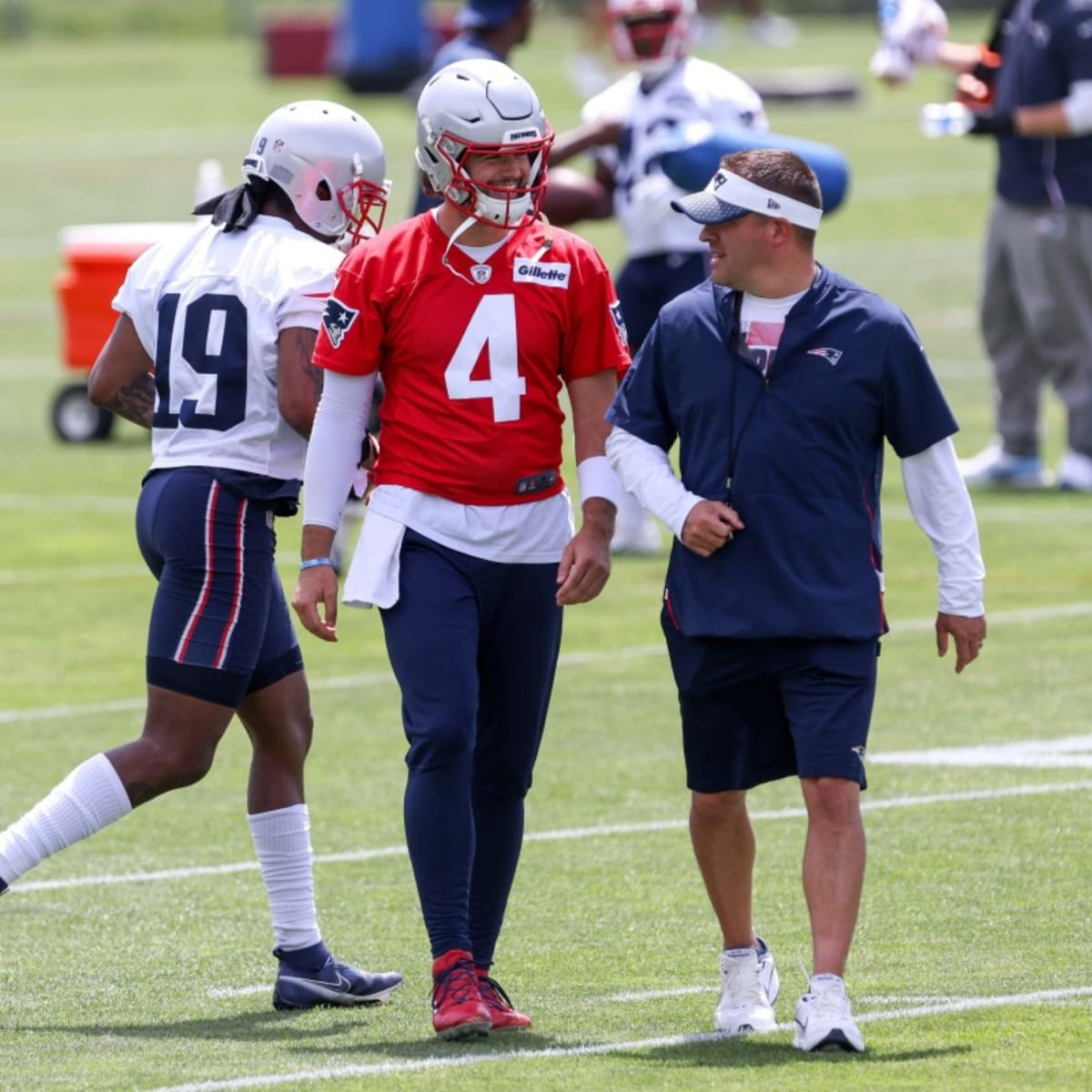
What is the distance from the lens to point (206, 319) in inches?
268

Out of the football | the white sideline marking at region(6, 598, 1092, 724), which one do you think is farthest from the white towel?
the football

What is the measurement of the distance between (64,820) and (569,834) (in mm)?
2472

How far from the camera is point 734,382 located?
627 cm

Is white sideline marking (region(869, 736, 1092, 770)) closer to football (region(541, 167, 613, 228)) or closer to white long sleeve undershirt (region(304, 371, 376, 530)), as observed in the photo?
white long sleeve undershirt (region(304, 371, 376, 530))

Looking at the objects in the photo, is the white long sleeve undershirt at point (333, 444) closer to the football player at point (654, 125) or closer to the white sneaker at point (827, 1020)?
the white sneaker at point (827, 1020)

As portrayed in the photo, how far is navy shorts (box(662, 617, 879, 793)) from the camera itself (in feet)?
20.3

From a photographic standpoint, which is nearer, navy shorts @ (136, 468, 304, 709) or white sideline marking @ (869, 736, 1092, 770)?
navy shorts @ (136, 468, 304, 709)

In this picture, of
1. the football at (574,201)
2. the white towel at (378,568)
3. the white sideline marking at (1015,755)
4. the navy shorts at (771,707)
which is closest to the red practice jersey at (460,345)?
the white towel at (378,568)

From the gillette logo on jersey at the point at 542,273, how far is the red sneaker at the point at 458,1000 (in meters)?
1.49

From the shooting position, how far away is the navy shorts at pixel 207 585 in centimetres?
669

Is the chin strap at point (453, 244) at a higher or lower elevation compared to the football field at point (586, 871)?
higher

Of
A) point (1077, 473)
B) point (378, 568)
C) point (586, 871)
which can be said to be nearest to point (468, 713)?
point (378, 568)

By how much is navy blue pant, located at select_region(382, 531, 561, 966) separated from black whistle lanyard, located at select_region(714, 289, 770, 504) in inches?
20.5

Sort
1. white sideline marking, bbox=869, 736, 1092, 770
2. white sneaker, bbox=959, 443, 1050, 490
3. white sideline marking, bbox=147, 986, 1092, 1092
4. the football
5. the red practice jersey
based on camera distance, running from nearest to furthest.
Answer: white sideline marking, bbox=147, 986, 1092, 1092
the red practice jersey
white sideline marking, bbox=869, 736, 1092, 770
the football
white sneaker, bbox=959, 443, 1050, 490
